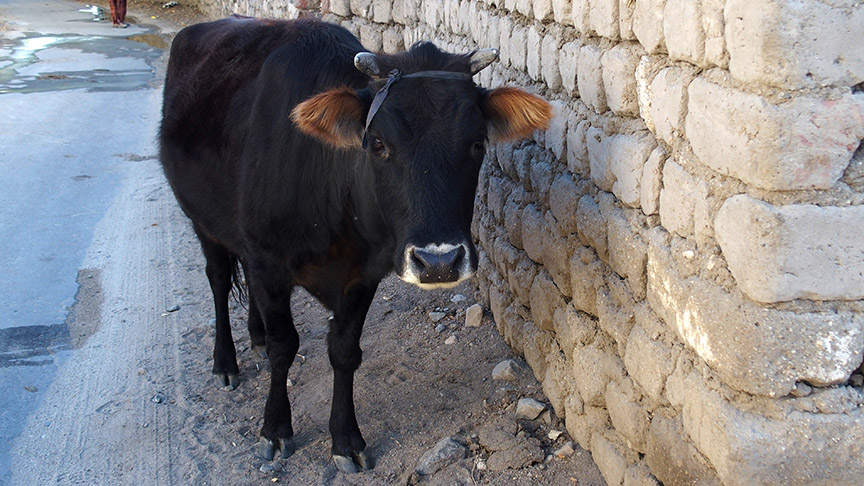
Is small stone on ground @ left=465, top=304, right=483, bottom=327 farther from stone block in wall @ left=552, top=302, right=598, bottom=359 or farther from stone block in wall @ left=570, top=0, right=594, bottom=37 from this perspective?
stone block in wall @ left=570, top=0, right=594, bottom=37

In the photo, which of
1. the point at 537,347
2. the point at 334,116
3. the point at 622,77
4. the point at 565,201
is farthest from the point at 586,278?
the point at 334,116

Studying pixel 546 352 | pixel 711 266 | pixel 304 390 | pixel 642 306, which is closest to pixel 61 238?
pixel 304 390

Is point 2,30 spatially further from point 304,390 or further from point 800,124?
point 800,124

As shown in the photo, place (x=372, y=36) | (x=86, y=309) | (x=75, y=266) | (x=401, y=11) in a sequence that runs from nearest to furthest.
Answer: (x=86, y=309)
(x=75, y=266)
(x=401, y=11)
(x=372, y=36)

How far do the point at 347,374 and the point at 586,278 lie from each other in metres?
1.17

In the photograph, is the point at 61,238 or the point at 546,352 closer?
the point at 546,352

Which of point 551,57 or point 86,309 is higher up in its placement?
point 551,57

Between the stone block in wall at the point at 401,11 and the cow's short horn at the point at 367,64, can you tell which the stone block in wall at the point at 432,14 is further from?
the cow's short horn at the point at 367,64

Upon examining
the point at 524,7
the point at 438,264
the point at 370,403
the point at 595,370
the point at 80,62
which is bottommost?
the point at 80,62

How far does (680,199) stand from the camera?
2336 mm

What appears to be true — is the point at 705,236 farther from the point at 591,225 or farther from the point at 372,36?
the point at 372,36

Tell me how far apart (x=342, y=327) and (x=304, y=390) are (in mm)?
598

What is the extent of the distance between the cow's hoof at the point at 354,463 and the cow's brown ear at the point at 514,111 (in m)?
1.47

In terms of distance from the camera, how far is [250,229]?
3.41 metres
